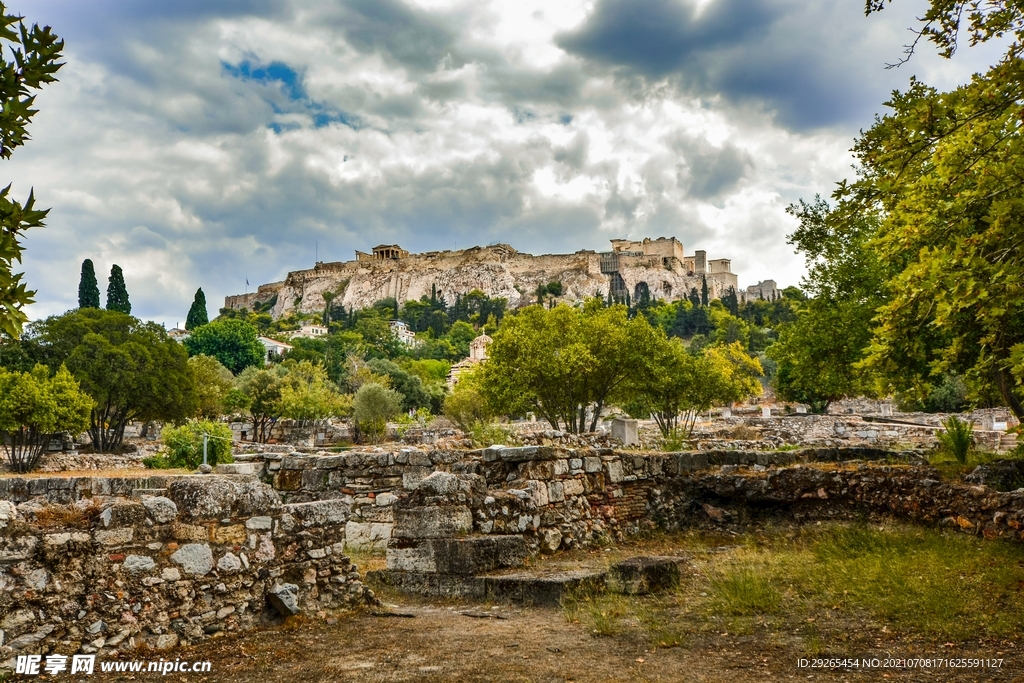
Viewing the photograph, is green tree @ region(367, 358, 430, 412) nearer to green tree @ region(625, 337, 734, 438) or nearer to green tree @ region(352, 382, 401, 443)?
green tree @ region(352, 382, 401, 443)

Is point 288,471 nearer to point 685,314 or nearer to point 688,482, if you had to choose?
point 688,482

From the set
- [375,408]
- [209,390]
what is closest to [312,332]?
[209,390]

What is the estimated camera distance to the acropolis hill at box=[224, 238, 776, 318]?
168m

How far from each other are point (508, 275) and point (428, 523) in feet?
546

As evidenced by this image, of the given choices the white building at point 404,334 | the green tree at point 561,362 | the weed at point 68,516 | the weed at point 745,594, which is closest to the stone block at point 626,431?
the green tree at point 561,362

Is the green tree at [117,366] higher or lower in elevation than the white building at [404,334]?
lower

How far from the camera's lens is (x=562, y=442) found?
1217 cm

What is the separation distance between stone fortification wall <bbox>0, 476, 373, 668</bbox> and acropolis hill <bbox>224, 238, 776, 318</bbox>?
156m

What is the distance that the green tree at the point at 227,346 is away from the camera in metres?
89.7

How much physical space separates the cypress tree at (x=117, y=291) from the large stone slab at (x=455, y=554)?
7333 centimetres

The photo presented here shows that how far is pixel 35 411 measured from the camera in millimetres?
25906

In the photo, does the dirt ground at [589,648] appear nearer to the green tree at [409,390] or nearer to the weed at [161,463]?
the weed at [161,463]

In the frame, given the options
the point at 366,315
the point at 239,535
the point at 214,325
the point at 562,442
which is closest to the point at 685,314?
the point at 366,315

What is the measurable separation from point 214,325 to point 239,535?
311ft
